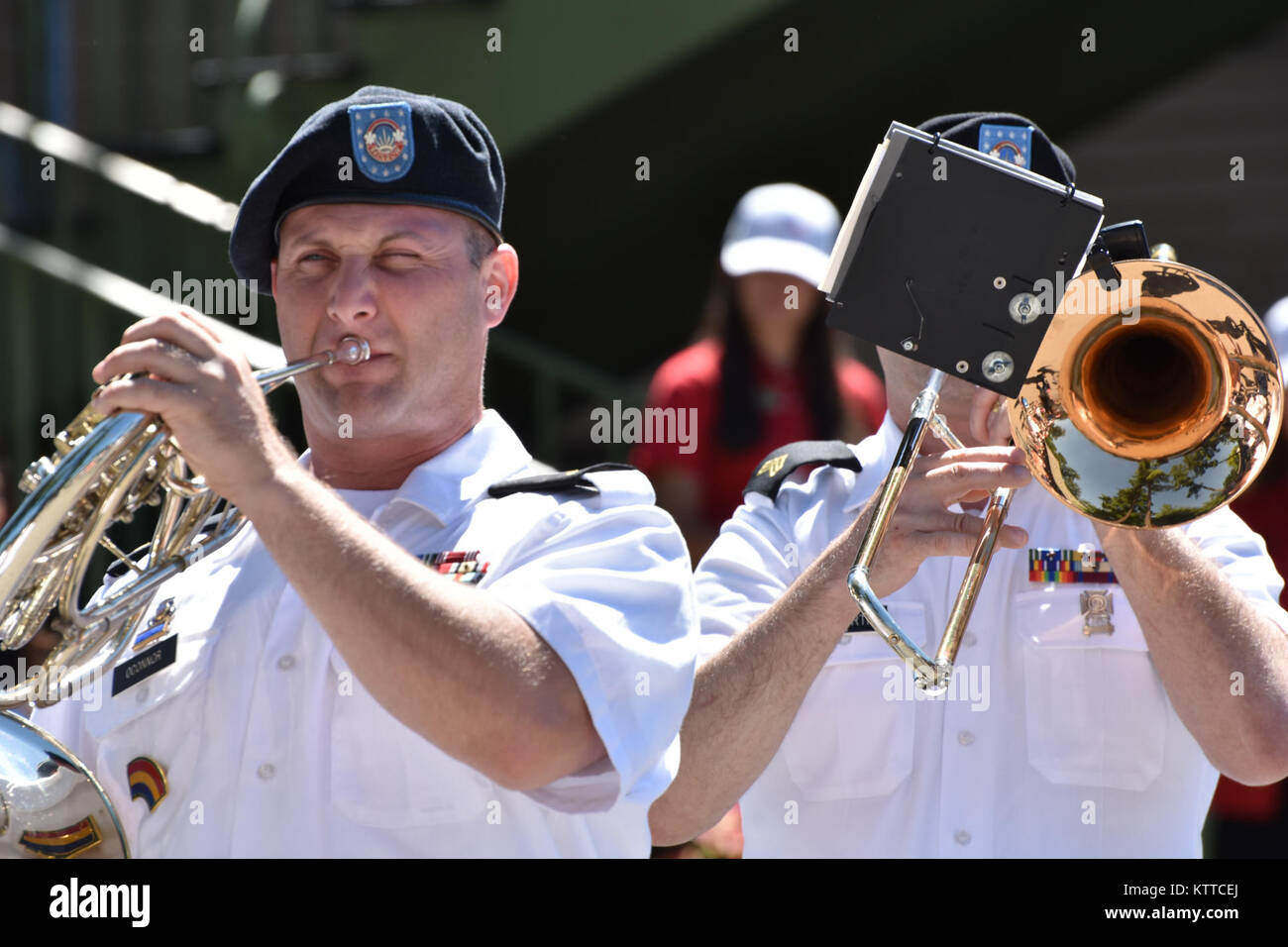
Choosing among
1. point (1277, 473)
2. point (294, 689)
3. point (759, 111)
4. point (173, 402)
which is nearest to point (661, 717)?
point (294, 689)

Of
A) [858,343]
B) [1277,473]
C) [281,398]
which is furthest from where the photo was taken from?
[281,398]

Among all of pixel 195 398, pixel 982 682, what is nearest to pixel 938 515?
pixel 982 682

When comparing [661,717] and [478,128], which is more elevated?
[478,128]

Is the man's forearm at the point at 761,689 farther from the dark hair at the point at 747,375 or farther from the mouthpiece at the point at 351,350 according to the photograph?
the dark hair at the point at 747,375

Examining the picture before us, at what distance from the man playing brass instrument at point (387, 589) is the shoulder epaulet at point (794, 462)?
0.45 meters

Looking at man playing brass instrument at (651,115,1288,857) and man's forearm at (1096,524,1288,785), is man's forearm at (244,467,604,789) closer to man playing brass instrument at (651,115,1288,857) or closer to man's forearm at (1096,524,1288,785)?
man playing brass instrument at (651,115,1288,857)

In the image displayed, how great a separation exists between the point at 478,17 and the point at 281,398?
158 cm

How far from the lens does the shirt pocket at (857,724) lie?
2.97 m

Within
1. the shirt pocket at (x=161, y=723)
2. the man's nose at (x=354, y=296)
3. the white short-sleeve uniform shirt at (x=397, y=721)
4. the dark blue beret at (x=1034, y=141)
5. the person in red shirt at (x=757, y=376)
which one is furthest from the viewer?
the person in red shirt at (x=757, y=376)

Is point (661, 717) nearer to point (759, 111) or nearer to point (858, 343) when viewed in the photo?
point (858, 343)

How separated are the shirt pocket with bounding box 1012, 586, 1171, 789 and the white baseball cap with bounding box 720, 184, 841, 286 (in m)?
1.94

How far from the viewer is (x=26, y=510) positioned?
2.55m

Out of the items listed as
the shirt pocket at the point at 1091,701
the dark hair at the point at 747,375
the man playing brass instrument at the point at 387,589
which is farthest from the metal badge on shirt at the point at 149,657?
the dark hair at the point at 747,375

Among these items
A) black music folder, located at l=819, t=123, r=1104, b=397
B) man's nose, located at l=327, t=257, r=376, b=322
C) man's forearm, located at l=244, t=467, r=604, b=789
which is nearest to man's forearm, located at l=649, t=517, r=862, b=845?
black music folder, located at l=819, t=123, r=1104, b=397
